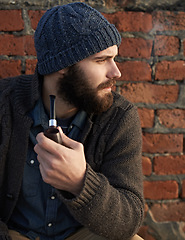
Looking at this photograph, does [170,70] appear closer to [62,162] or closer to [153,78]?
[153,78]

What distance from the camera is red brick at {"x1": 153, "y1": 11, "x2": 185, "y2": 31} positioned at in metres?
1.42

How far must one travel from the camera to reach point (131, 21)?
1.41 metres

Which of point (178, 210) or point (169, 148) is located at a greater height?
point (169, 148)

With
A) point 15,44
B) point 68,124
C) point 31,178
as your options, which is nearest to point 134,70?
point 68,124

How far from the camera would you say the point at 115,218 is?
3.15ft

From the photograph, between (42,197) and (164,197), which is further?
(164,197)

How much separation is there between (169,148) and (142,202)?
454 mm

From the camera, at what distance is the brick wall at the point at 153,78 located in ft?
4.56

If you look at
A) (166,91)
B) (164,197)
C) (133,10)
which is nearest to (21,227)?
(164,197)

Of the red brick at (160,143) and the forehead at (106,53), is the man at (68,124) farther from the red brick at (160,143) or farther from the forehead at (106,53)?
the red brick at (160,143)

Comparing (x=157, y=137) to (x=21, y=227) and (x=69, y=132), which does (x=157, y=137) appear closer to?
(x=69, y=132)

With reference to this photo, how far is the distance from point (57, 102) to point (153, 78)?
0.50 meters

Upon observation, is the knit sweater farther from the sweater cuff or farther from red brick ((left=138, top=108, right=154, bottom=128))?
red brick ((left=138, top=108, right=154, bottom=128))

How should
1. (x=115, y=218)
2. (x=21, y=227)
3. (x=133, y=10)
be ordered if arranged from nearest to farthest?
(x=115, y=218)
(x=21, y=227)
(x=133, y=10)
